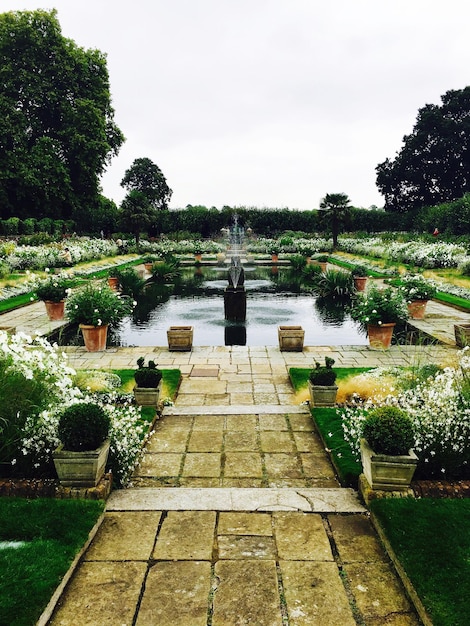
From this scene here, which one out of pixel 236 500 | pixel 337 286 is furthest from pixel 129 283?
pixel 236 500

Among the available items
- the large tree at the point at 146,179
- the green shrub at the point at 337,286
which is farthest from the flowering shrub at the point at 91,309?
the large tree at the point at 146,179

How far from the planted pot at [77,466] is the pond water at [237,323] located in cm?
609

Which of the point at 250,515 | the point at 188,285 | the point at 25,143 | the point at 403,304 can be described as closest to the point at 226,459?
the point at 250,515

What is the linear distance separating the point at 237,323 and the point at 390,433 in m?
8.17

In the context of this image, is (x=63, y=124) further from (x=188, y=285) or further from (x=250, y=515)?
(x=250, y=515)

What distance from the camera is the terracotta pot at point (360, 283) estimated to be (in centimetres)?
1491

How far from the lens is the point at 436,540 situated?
2828 millimetres

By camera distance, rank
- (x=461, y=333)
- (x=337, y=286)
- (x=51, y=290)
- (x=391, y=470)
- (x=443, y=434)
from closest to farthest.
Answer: (x=391, y=470) < (x=443, y=434) < (x=461, y=333) < (x=51, y=290) < (x=337, y=286)

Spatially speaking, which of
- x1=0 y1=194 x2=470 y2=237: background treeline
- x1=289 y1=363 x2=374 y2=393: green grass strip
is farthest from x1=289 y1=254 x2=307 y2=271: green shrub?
x1=289 y1=363 x2=374 y2=393: green grass strip

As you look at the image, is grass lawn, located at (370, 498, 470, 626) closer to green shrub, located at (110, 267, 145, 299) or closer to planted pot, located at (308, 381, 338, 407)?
planted pot, located at (308, 381, 338, 407)

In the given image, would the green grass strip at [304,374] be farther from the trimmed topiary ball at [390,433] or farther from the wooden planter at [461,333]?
the trimmed topiary ball at [390,433]

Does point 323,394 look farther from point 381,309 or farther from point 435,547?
point 381,309

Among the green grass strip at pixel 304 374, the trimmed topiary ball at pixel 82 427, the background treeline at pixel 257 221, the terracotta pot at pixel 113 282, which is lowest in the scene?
the green grass strip at pixel 304 374

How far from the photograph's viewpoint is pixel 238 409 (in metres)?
5.45
